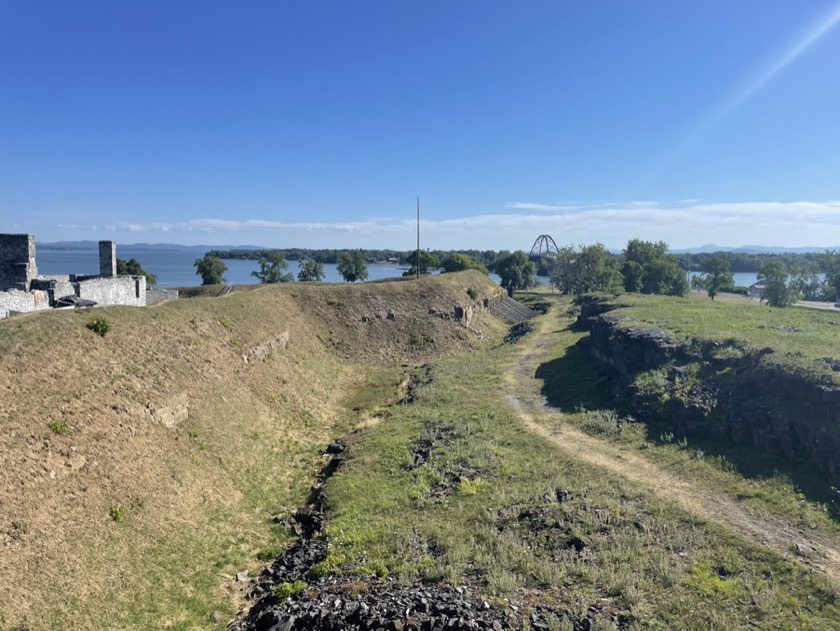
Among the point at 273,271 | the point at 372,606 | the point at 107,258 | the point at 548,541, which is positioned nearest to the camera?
the point at 372,606

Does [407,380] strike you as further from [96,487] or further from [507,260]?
[507,260]

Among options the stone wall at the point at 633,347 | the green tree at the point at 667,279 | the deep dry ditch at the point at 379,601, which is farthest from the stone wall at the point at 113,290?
the green tree at the point at 667,279

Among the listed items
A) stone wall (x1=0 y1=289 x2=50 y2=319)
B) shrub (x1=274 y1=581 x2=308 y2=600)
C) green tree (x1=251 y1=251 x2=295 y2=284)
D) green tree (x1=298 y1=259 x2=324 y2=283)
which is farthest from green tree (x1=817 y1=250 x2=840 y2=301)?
stone wall (x1=0 y1=289 x2=50 y2=319)

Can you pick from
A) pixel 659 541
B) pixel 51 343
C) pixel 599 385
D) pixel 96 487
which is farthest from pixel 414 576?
pixel 599 385

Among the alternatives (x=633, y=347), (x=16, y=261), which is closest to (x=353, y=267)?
(x=16, y=261)

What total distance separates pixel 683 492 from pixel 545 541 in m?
6.84

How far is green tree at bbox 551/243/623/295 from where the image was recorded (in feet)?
355

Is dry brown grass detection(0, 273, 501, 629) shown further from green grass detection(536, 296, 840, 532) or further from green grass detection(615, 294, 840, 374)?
green grass detection(615, 294, 840, 374)

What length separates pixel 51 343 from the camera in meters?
21.6

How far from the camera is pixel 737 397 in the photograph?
2575 centimetres

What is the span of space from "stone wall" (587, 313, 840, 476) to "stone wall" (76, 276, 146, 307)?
114 feet

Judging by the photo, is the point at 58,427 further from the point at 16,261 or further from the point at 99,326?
the point at 16,261

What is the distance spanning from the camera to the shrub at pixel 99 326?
2443cm

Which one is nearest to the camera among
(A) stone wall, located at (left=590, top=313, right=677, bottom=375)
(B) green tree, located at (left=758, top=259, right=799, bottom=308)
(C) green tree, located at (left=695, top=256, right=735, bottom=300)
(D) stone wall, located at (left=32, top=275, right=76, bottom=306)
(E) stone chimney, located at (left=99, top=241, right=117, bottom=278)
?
(D) stone wall, located at (left=32, top=275, right=76, bottom=306)
